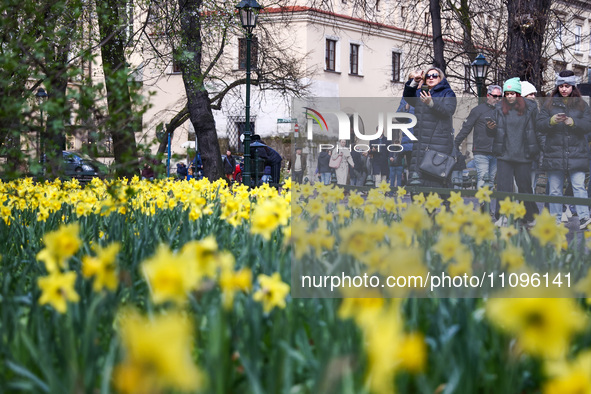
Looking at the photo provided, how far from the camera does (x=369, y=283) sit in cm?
278

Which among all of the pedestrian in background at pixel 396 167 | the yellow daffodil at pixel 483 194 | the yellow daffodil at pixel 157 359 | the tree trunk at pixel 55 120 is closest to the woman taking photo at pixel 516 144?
the yellow daffodil at pixel 483 194

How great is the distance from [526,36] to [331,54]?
2433 centimetres

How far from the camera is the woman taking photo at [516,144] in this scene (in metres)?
4.77

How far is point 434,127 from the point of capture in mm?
4328

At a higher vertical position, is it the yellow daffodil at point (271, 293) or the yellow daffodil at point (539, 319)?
the yellow daffodil at point (539, 319)

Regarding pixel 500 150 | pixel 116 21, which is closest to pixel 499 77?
pixel 116 21

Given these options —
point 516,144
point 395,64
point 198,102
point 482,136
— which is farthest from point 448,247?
point 395,64

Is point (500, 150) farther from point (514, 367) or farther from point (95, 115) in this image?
point (514, 367)

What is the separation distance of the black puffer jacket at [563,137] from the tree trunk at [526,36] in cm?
1031

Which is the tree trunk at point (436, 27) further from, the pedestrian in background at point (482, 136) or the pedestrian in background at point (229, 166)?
the pedestrian in background at point (482, 136)

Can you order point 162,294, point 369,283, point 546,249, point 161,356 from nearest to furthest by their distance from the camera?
point 161,356, point 162,294, point 369,283, point 546,249

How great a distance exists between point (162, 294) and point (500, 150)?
3451mm

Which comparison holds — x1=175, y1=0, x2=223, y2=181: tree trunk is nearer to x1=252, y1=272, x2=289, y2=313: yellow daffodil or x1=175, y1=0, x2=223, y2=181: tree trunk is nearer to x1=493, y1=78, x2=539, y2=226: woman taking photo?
x1=493, y1=78, x2=539, y2=226: woman taking photo

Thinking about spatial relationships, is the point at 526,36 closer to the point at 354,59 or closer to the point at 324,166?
the point at 324,166
